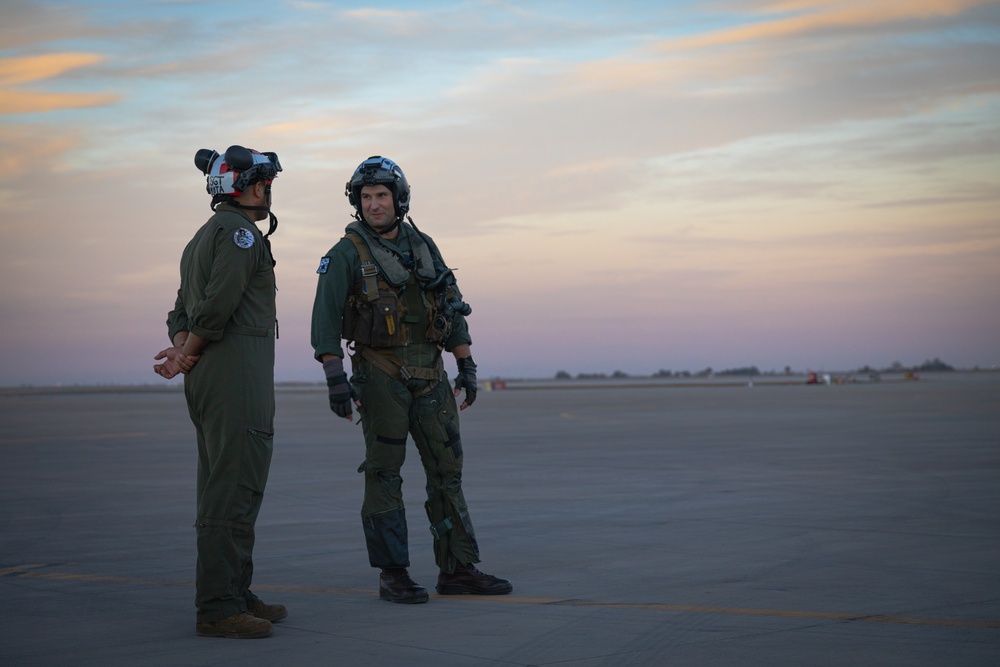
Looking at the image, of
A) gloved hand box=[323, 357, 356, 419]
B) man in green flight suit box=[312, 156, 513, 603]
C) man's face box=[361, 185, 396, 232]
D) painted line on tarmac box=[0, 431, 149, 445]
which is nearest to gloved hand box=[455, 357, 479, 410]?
man in green flight suit box=[312, 156, 513, 603]

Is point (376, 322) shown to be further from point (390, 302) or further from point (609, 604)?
point (609, 604)

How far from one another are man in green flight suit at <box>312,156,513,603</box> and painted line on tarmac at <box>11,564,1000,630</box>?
317mm

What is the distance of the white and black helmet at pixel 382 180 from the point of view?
270 inches

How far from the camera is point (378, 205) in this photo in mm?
6883

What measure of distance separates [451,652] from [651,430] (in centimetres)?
1865

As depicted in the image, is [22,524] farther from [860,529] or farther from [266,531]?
[860,529]

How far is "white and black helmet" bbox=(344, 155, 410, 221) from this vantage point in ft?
22.5

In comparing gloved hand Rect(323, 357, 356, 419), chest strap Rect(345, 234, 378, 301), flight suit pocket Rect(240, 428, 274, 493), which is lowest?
flight suit pocket Rect(240, 428, 274, 493)

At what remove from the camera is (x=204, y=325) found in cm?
557

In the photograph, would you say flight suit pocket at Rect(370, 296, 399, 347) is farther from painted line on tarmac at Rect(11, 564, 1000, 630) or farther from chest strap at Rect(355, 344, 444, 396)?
painted line on tarmac at Rect(11, 564, 1000, 630)

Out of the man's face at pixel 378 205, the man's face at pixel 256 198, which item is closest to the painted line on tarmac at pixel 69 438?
the man's face at pixel 378 205

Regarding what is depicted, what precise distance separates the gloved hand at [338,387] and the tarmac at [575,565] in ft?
3.58

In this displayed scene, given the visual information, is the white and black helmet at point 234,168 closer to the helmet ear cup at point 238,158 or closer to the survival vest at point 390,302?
the helmet ear cup at point 238,158

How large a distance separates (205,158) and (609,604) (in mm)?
3265
